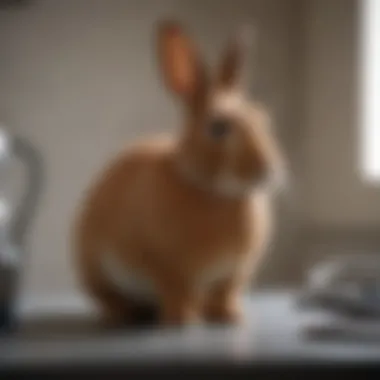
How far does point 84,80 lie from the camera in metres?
1.27

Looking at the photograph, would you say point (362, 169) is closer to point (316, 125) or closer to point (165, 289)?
point (316, 125)

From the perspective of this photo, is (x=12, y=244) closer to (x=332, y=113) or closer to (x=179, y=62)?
(x=179, y=62)

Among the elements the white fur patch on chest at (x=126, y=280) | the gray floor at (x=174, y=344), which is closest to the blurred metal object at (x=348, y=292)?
the gray floor at (x=174, y=344)

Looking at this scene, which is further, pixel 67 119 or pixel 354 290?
pixel 67 119

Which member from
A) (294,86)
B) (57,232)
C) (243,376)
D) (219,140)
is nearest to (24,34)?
(57,232)

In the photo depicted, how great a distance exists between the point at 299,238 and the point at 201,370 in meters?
0.60

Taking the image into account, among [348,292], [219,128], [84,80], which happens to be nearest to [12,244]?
[219,128]

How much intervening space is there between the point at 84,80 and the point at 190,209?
468 millimetres

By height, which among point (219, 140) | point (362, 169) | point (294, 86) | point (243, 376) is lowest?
point (243, 376)

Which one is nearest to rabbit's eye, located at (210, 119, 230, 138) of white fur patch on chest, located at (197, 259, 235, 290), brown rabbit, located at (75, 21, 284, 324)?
brown rabbit, located at (75, 21, 284, 324)

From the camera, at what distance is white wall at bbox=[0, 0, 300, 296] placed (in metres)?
1.26

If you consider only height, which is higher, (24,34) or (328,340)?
(24,34)

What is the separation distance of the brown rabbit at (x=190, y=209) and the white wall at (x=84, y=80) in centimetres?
36

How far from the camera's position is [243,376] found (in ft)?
2.33
